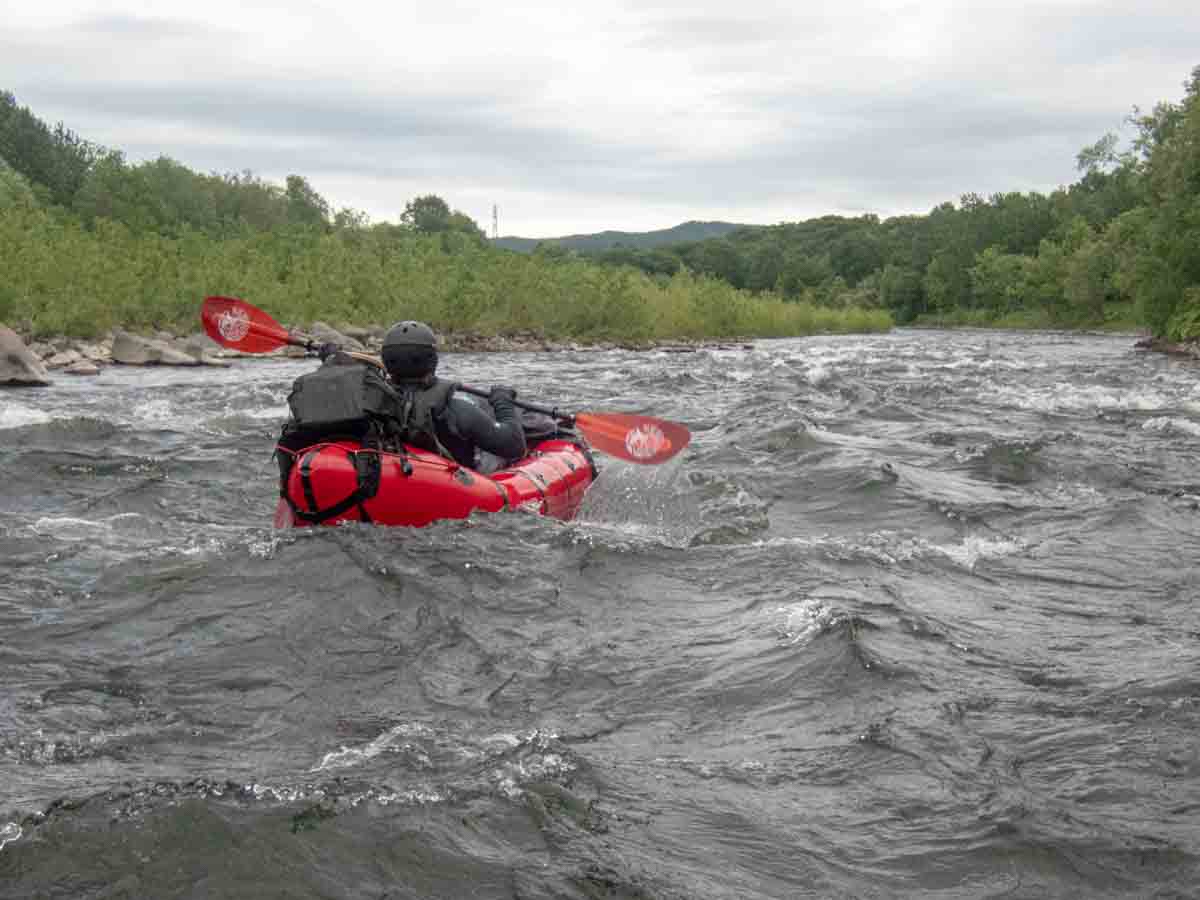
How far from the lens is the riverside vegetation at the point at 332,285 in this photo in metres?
22.2

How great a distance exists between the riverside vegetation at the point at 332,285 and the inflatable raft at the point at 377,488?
1666 cm

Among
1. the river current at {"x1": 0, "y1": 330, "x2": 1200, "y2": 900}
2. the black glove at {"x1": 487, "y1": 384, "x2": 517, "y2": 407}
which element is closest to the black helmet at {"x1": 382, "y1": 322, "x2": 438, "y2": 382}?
Answer: the black glove at {"x1": 487, "y1": 384, "x2": 517, "y2": 407}

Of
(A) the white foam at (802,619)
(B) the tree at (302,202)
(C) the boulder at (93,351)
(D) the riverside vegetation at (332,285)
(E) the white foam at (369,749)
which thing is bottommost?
(E) the white foam at (369,749)

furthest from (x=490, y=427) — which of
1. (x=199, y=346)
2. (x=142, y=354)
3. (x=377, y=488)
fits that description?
(x=199, y=346)

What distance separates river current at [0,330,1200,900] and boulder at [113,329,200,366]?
12.2 meters

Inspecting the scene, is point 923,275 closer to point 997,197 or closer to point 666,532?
point 997,197

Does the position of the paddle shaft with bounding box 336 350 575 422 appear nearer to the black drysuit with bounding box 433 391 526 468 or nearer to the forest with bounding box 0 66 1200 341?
the black drysuit with bounding box 433 391 526 468

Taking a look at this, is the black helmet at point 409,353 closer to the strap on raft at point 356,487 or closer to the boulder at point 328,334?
the strap on raft at point 356,487

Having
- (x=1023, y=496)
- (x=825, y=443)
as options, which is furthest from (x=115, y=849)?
(x=825, y=443)

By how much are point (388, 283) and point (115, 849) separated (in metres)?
29.4

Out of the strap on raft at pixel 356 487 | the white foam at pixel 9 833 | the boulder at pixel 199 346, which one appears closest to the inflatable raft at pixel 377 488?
the strap on raft at pixel 356 487

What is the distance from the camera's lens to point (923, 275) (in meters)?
102

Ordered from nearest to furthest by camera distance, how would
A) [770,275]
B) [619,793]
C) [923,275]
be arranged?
1. [619,793]
2. [923,275]
3. [770,275]

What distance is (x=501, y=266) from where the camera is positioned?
3456 cm
